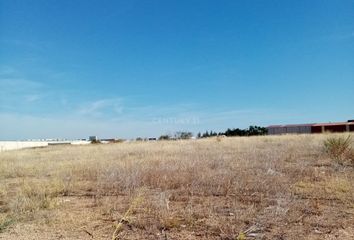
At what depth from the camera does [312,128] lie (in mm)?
69812

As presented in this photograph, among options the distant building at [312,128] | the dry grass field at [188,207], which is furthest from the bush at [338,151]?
the distant building at [312,128]

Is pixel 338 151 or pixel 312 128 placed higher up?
pixel 312 128

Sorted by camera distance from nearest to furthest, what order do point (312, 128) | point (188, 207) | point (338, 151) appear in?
point (188, 207)
point (338, 151)
point (312, 128)

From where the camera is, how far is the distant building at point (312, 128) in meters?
63.1

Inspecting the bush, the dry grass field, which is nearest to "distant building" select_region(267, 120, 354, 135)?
the bush

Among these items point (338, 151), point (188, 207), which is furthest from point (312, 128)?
point (188, 207)

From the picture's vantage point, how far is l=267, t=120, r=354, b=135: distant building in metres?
63.1

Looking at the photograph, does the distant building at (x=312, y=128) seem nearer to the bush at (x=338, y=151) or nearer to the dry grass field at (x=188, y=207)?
the bush at (x=338, y=151)

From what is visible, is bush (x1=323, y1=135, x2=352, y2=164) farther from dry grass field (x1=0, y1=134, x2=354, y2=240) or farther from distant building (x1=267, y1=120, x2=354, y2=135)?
distant building (x1=267, y1=120, x2=354, y2=135)

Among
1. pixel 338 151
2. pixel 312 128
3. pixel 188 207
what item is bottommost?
pixel 188 207

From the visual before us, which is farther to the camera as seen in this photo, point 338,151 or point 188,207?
point 338,151

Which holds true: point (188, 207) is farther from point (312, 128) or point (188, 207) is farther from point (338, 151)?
point (312, 128)

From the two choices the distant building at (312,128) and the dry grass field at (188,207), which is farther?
the distant building at (312,128)

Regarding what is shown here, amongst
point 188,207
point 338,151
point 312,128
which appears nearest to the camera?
point 188,207
